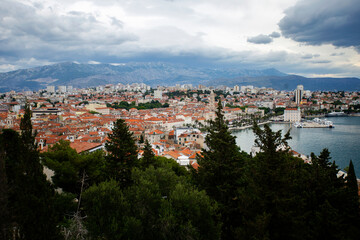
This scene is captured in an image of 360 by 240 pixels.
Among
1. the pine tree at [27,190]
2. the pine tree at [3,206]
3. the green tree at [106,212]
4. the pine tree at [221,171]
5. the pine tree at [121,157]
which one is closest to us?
the pine tree at [3,206]

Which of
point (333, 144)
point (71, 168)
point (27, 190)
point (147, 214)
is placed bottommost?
point (333, 144)

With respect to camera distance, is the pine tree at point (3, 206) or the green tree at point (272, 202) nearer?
the pine tree at point (3, 206)

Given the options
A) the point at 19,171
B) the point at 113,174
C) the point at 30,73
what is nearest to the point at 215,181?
the point at 113,174

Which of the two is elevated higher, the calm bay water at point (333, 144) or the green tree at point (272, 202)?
the green tree at point (272, 202)

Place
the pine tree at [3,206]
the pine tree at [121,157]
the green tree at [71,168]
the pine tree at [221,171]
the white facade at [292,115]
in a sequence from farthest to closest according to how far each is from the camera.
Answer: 1. the white facade at [292,115]
2. the pine tree at [121,157]
3. the green tree at [71,168]
4. the pine tree at [221,171]
5. the pine tree at [3,206]

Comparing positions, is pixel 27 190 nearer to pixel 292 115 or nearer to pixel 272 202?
pixel 272 202

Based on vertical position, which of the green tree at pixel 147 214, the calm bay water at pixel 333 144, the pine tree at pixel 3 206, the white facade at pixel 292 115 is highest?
the pine tree at pixel 3 206

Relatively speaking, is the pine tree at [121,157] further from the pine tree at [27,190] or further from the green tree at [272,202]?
the green tree at [272,202]

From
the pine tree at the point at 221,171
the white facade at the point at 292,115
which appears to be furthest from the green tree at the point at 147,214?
the white facade at the point at 292,115

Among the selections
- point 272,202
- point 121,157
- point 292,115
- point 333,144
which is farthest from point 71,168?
point 292,115

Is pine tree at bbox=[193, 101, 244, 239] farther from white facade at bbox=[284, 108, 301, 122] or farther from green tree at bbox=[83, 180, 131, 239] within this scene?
white facade at bbox=[284, 108, 301, 122]
